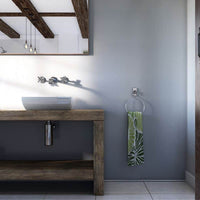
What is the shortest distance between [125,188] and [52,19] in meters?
1.89

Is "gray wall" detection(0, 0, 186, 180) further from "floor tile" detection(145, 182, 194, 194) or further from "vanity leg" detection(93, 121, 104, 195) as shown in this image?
"vanity leg" detection(93, 121, 104, 195)

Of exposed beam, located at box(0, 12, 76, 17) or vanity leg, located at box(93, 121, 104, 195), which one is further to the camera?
exposed beam, located at box(0, 12, 76, 17)

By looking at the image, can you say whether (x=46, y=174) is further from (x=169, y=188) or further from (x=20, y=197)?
(x=169, y=188)

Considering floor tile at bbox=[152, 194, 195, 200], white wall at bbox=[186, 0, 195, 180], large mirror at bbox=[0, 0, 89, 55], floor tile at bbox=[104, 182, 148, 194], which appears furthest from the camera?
large mirror at bbox=[0, 0, 89, 55]

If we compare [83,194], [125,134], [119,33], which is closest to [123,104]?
[125,134]

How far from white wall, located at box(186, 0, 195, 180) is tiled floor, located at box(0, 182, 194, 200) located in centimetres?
25

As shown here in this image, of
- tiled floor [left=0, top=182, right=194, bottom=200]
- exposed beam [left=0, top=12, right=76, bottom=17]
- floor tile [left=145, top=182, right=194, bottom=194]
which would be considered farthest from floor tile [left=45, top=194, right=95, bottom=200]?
exposed beam [left=0, top=12, right=76, bottom=17]

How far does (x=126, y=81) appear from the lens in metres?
2.58

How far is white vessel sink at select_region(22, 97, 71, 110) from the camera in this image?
2182 mm

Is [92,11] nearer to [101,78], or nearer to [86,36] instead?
[86,36]

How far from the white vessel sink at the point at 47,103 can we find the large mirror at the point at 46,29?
24.6 inches

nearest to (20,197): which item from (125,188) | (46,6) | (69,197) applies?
(69,197)

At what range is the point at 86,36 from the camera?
8.40ft

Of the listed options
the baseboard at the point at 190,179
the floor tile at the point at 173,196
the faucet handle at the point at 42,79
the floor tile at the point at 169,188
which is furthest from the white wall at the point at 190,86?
the faucet handle at the point at 42,79
